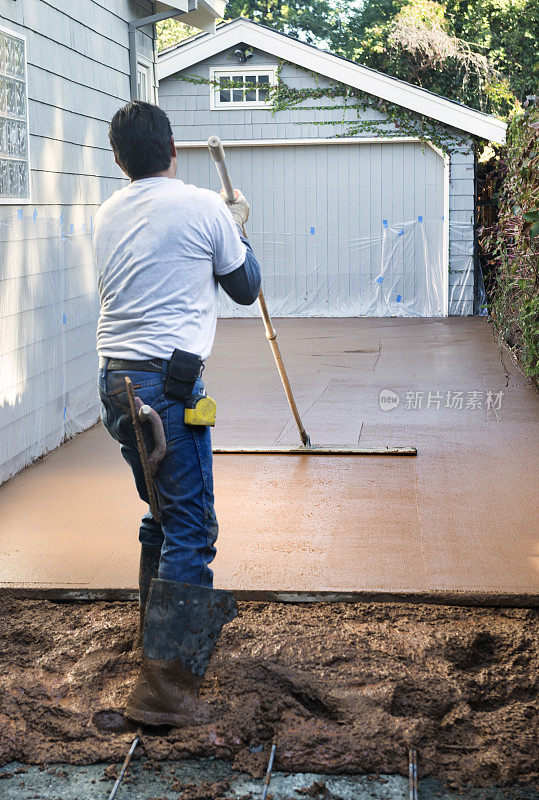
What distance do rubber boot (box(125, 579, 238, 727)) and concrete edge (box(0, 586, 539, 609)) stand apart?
0.73m

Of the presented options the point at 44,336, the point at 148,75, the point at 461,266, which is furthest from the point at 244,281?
the point at 461,266

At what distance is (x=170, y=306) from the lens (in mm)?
2727

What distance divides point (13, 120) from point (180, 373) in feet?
11.3

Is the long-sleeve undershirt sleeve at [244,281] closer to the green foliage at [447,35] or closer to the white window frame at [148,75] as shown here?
the white window frame at [148,75]

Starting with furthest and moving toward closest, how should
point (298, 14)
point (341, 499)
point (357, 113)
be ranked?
point (298, 14) → point (357, 113) → point (341, 499)

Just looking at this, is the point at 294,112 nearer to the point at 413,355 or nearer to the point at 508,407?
the point at 413,355

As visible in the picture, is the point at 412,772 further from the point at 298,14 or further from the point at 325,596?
the point at 298,14

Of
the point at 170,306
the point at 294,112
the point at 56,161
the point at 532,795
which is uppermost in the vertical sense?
the point at 294,112

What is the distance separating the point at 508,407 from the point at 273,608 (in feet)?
13.3

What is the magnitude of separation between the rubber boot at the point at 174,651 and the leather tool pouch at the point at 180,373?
1.87ft

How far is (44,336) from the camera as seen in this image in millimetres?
5914

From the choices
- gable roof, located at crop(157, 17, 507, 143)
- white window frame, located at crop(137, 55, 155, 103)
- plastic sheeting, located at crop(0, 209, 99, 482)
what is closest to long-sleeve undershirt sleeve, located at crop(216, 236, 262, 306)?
plastic sheeting, located at crop(0, 209, 99, 482)

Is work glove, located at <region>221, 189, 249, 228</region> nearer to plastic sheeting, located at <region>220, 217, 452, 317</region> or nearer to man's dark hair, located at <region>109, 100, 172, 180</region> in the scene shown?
man's dark hair, located at <region>109, 100, 172, 180</region>

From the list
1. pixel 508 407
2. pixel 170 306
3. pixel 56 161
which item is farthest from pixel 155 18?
pixel 170 306
